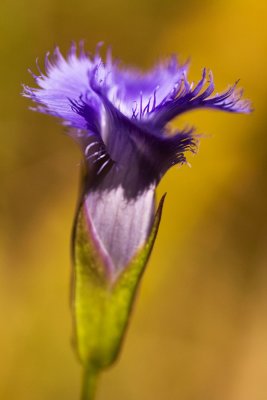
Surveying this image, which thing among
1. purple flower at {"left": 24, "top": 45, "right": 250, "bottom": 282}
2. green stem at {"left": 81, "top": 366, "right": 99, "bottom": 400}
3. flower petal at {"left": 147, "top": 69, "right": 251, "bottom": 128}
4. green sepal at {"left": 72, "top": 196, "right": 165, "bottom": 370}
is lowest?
green stem at {"left": 81, "top": 366, "right": 99, "bottom": 400}

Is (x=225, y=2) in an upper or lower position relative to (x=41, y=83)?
upper

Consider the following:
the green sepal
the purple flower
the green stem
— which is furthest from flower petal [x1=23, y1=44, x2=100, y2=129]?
the green stem

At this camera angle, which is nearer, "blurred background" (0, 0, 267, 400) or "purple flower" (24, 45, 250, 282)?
"purple flower" (24, 45, 250, 282)

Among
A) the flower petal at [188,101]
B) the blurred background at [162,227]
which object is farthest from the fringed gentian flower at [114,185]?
the blurred background at [162,227]

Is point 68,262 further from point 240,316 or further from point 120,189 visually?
point 120,189

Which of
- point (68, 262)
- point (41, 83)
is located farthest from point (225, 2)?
point (41, 83)

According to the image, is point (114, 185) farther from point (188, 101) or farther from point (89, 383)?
point (89, 383)

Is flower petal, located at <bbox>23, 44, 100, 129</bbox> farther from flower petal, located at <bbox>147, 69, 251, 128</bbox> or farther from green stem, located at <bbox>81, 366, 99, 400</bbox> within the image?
green stem, located at <bbox>81, 366, 99, 400</bbox>
